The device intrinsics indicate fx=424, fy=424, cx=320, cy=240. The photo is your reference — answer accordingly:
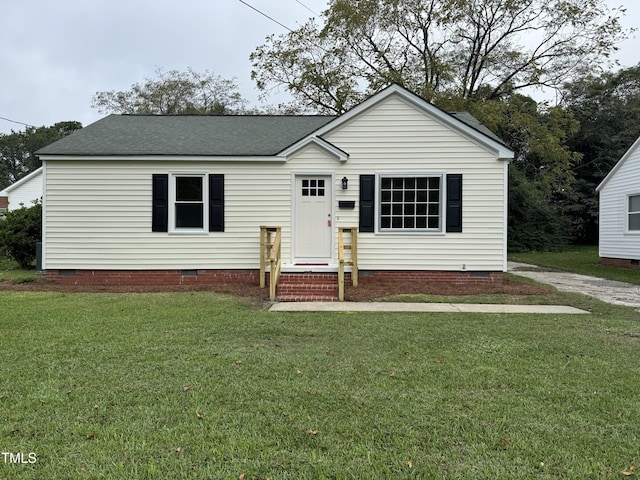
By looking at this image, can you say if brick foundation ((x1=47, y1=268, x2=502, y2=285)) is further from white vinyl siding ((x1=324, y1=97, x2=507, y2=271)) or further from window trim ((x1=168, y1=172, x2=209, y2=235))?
window trim ((x1=168, y1=172, x2=209, y2=235))

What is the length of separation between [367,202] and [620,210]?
35.8 ft

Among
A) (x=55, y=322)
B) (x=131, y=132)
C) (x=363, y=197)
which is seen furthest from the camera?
(x=131, y=132)

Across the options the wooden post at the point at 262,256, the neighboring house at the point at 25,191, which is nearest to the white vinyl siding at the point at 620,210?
the wooden post at the point at 262,256

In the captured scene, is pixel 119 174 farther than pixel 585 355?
Yes

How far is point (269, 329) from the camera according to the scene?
5.75 meters

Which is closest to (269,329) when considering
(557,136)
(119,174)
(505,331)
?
(505,331)

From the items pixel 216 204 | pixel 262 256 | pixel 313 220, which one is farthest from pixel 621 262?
pixel 216 204

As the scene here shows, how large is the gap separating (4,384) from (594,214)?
32557mm

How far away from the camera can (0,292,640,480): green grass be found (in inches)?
98.4

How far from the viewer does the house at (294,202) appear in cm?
1008

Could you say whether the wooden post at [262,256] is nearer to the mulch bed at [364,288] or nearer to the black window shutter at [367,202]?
the mulch bed at [364,288]

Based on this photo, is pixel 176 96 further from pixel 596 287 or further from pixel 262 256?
pixel 596 287

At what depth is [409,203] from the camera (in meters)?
10.3

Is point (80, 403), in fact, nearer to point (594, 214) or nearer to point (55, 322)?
point (55, 322)
